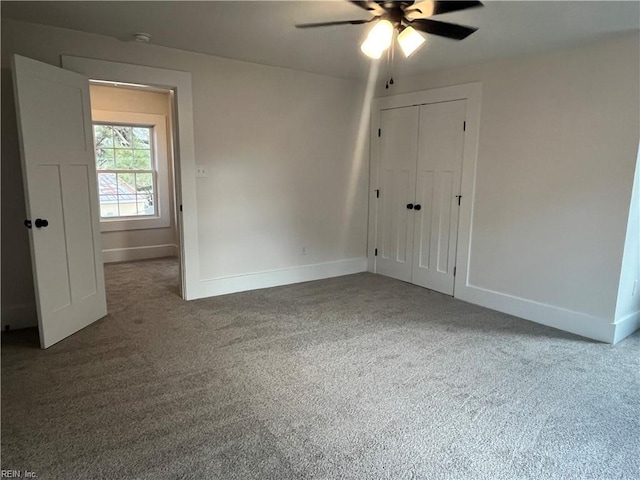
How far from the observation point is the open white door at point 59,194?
2.85 m

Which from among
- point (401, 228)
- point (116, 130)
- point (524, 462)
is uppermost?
point (116, 130)

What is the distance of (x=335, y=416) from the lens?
7.36ft

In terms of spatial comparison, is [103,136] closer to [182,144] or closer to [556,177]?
[182,144]

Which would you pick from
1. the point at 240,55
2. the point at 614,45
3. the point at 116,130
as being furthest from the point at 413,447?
the point at 116,130

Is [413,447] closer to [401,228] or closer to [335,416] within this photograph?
[335,416]

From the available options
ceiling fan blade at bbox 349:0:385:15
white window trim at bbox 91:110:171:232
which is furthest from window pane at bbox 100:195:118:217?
ceiling fan blade at bbox 349:0:385:15

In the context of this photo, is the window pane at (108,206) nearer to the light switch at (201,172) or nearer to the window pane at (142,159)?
the window pane at (142,159)

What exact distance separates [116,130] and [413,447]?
573 centimetres

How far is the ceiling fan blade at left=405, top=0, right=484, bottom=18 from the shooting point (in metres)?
2.04

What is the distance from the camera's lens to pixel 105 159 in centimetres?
581

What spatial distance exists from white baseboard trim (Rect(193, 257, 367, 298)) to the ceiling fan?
2.78 meters

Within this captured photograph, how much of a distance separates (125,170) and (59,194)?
306cm

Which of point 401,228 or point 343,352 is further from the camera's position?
point 401,228

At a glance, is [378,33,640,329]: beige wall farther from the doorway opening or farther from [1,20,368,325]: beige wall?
the doorway opening
